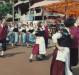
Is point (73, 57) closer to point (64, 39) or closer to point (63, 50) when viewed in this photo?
point (63, 50)

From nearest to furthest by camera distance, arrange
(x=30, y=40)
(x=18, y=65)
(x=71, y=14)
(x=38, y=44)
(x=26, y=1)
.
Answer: (x=18, y=65) → (x=38, y=44) → (x=30, y=40) → (x=71, y=14) → (x=26, y=1)

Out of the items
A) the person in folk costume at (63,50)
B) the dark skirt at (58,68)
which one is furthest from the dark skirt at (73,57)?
the dark skirt at (58,68)

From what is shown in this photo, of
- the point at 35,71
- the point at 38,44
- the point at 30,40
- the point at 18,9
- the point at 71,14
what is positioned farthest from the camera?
the point at 18,9

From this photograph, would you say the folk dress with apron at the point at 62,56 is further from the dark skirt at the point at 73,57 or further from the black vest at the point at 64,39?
the dark skirt at the point at 73,57

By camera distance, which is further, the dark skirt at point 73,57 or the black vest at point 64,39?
the dark skirt at point 73,57

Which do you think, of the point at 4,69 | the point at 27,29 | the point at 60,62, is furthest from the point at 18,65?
the point at 27,29

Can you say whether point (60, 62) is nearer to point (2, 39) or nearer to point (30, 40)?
point (2, 39)

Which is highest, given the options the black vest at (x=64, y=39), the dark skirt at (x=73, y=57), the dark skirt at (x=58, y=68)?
the black vest at (x=64, y=39)

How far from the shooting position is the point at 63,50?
14.1ft

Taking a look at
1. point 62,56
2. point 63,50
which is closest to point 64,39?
point 63,50

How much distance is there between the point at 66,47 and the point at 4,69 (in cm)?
263

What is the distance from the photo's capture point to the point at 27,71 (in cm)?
589

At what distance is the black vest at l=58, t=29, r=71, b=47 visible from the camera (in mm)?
4238

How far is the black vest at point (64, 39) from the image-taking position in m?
4.24
